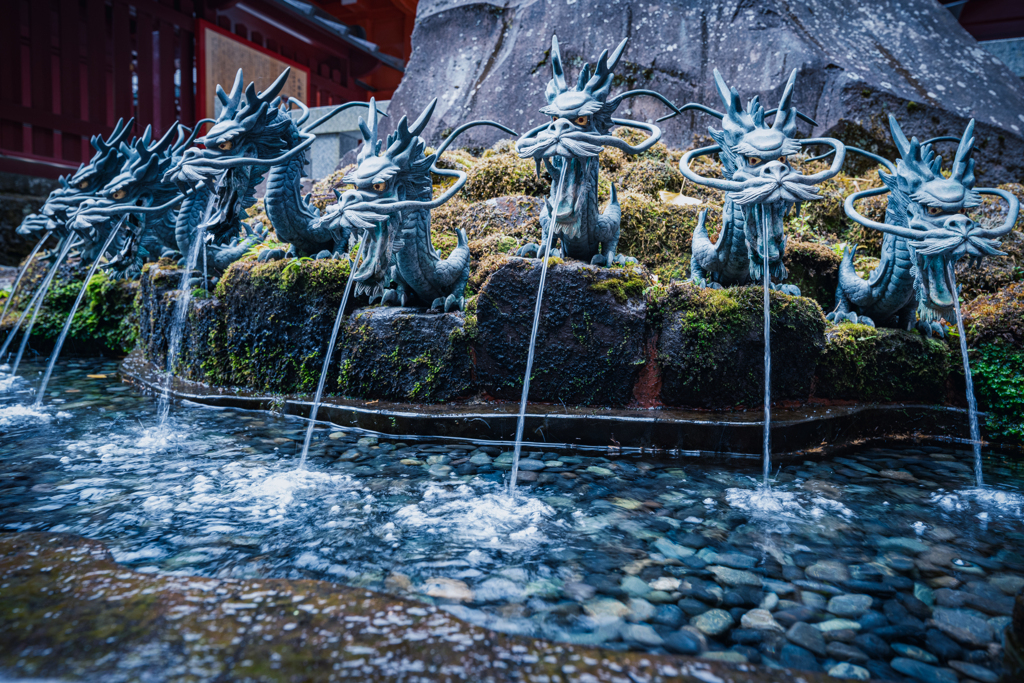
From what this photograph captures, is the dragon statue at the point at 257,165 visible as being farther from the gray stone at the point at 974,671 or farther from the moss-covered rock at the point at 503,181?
the gray stone at the point at 974,671

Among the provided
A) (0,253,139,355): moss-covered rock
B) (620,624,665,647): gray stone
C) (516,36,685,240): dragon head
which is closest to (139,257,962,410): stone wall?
(516,36,685,240): dragon head

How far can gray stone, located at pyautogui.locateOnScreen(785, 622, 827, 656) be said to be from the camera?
1900 mm

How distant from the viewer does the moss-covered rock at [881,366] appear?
444cm

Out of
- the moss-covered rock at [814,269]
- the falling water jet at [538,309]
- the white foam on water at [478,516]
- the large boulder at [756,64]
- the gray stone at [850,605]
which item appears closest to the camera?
the gray stone at [850,605]

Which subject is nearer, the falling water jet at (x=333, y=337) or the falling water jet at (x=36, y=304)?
the falling water jet at (x=333, y=337)

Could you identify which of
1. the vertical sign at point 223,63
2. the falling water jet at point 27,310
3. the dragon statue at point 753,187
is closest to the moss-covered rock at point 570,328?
the dragon statue at point 753,187

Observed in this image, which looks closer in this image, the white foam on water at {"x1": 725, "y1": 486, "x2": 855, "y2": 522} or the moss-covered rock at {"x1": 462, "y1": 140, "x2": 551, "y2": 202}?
the white foam on water at {"x1": 725, "y1": 486, "x2": 855, "y2": 522}

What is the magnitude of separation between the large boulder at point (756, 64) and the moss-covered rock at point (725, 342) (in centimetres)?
501

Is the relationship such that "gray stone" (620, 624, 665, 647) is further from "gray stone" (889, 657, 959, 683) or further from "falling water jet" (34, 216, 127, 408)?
"falling water jet" (34, 216, 127, 408)

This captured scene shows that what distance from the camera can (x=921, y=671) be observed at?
5.92ft

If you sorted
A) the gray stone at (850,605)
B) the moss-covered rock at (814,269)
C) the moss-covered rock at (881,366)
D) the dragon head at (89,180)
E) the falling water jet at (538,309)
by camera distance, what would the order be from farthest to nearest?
the dragon head at (89,180), the moss-covered rock at (814,269), the moss-covered rock at (881,366), the falling water jet at (538,309), the gray stone at (850,605)

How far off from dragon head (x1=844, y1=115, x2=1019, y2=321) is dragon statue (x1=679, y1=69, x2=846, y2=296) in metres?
0.55

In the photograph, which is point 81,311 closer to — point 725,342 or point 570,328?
point 570,328

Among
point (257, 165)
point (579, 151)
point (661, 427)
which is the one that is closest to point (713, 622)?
point (661, 427)
